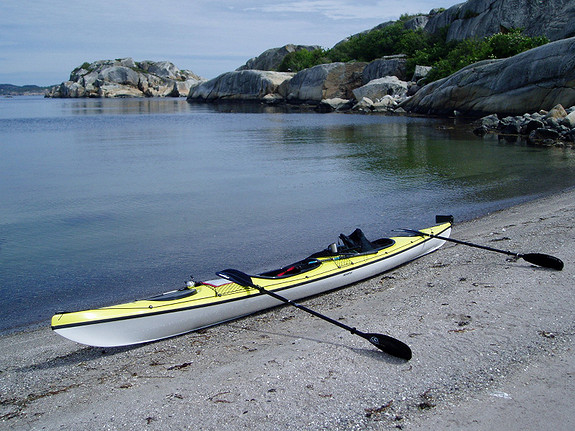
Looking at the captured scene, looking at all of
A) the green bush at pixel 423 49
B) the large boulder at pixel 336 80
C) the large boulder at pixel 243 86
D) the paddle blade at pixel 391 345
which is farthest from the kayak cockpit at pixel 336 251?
the large boulder at pixel 243 86

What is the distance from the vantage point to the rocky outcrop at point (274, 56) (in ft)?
280

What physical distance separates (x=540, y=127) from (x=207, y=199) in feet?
62.9

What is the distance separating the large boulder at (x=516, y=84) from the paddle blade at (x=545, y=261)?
25240mm

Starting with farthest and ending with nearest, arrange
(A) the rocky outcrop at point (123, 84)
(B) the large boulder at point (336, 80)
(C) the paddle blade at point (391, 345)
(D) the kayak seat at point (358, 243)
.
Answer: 1. (A) the rocky outcrop at point (123, 84)
2. (B) the large boulder at point (336, 80)
3. (D) the kayak seat at point (358, 243)
4. (C) the paddle blade at point (391, 345)

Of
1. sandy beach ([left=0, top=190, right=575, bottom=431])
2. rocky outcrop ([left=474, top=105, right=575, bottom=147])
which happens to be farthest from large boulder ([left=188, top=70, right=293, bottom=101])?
sandy beach ([left=0, top=190, right=575, bottom=431])

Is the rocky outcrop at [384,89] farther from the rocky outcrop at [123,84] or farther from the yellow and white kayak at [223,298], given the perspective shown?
the rocky outcrop at [123,84]

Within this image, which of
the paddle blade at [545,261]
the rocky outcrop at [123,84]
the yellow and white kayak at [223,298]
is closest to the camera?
the yellow and white kayak at [223,298]

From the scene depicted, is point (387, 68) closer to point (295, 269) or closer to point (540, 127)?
point (540, 127)

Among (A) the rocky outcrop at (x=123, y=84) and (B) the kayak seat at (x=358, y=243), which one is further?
(A) the rocky outcrop at (x=123, y=84)

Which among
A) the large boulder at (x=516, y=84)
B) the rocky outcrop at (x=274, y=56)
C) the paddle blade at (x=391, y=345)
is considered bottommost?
the paddle blade at (x=391, y=345)

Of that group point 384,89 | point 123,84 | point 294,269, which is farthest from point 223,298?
point 123,84

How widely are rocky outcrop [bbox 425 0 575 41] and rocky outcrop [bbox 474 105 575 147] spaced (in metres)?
12.3

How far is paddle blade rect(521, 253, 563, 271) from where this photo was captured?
696cm

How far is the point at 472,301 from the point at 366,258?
169 cm
